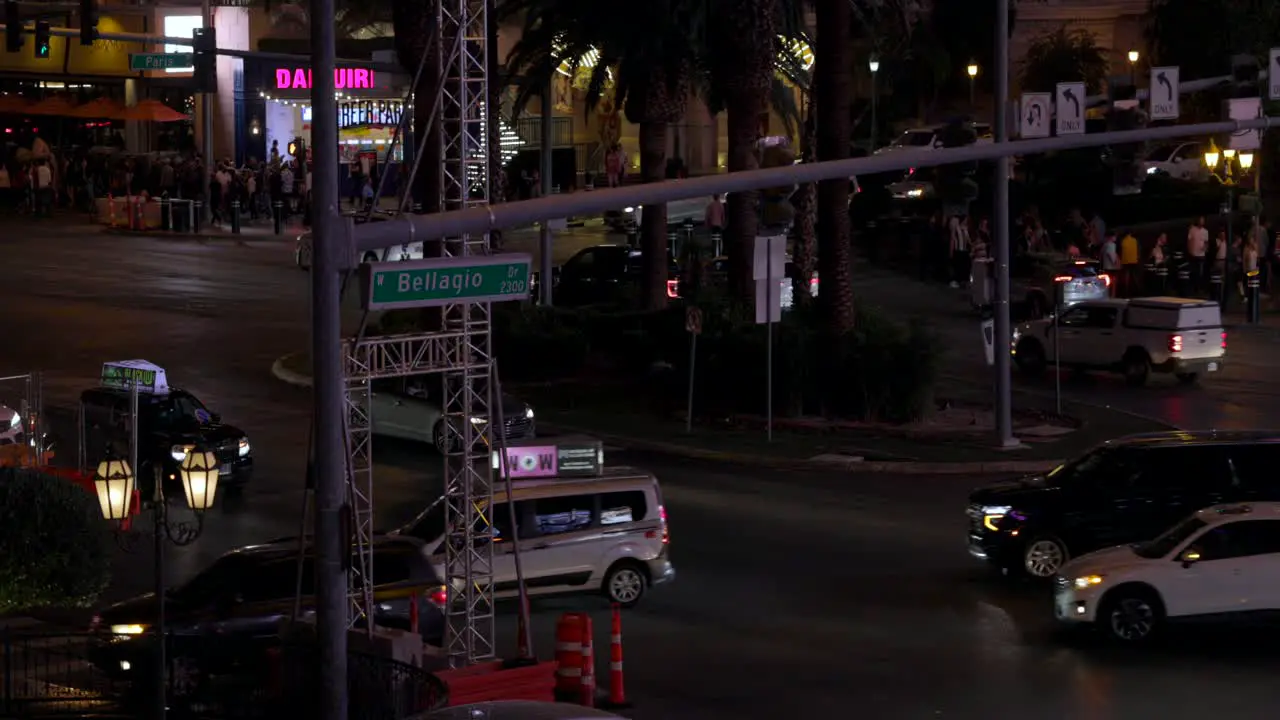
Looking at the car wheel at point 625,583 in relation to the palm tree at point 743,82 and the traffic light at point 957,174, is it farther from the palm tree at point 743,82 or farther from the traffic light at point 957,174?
the palm tree at point 743,82

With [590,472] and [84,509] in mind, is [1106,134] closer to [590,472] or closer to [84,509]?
[590,472]

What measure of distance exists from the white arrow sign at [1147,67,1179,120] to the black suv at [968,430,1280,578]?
21.8 ft

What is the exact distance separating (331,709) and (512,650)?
21.6 feet

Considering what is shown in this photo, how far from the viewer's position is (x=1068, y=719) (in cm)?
1670

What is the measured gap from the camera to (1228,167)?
54.0m

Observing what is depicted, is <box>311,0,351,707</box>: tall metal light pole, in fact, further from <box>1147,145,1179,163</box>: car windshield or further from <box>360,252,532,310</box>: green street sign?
<box>1147,145,1179,163</box>: car windshield

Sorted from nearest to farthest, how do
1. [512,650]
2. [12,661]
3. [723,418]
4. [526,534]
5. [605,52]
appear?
[12,661] < [512,650] < [526,534] < [723,418] < [605,52]

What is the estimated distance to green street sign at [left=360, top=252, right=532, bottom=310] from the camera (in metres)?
13.6

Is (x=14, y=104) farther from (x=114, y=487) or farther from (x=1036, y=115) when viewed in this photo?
(x=114, y=487)

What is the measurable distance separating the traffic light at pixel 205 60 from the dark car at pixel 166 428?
17.1 m

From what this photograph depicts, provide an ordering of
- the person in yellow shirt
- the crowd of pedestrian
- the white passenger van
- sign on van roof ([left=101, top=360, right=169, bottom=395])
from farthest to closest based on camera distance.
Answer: the person in yellow shirt < the crowd of pedestrian < sign on van roof ([left=101, top=360, right=169, bottom=395]) < the white passenger van

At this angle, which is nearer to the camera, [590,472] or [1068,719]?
[1068,719]

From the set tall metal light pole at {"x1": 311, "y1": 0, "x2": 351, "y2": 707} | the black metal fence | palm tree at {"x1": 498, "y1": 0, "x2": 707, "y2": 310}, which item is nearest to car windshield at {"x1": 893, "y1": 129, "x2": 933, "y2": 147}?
palm tree at {"x1": 498, "y1": 0, "x2": 707, "y2": 310}

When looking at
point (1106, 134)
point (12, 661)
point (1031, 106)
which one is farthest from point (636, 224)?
point (12, 661)
